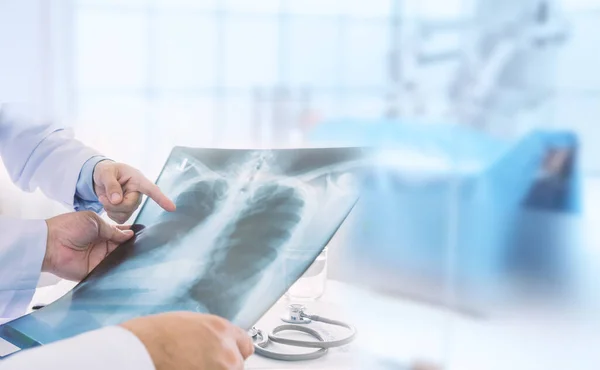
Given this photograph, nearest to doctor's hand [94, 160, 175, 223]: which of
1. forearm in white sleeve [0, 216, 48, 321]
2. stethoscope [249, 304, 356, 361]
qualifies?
forearm in white sleeve [0, 216, 48, 321]

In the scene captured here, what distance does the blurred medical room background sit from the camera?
1.91 ft

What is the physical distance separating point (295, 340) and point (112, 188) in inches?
14.0

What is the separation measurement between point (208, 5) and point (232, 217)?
0.63 metres

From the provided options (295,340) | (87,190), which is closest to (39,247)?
(87,190)

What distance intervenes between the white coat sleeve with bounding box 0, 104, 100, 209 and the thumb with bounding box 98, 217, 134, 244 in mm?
116

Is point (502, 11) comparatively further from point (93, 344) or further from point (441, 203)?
point (93, 344)

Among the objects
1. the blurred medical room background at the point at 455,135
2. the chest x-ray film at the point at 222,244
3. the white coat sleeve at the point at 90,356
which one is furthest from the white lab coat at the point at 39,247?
the blurred medical room background at the point at 455,135

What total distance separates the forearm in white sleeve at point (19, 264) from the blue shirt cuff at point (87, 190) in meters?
0.11

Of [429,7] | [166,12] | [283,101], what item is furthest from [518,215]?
[166,12]

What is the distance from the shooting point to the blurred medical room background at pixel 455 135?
1.91 feet

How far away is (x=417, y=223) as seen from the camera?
0.73 meters

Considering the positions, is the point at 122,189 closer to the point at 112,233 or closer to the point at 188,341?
the point at 112,233

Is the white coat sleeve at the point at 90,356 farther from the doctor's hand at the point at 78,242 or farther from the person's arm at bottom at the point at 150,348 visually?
the doctor's hand at the point at 78,242

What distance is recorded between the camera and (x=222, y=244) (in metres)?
0.76
